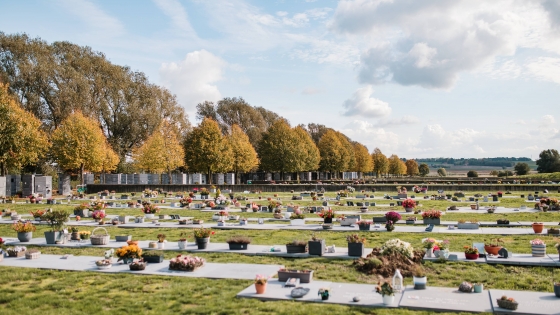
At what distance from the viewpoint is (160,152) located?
258ft

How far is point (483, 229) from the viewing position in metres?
27.2

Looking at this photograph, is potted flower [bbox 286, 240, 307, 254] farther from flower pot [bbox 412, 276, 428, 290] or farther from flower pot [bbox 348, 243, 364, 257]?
flower pot [bbox 412, 276, 428, 290]

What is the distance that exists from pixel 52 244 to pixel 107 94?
62775 millimetres

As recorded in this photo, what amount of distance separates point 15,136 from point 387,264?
53239 millimetres

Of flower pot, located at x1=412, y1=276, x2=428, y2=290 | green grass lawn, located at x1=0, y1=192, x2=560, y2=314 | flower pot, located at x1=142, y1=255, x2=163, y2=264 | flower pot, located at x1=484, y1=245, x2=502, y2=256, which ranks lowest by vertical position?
green grass lawn, located at x1=0, y1=192, x2=560, y2=314

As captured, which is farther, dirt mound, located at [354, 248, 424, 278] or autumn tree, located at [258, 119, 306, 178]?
autumn tree, located at [258, 119, 306, 178]

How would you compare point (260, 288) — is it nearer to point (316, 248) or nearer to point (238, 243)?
point (316, 248)

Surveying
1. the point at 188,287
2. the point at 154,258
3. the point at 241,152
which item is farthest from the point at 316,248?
the point at 241,152

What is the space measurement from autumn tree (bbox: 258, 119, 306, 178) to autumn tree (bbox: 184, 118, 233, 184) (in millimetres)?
15219

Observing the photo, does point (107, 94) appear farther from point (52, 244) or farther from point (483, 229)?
point (483, 229)

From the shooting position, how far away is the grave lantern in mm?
14033

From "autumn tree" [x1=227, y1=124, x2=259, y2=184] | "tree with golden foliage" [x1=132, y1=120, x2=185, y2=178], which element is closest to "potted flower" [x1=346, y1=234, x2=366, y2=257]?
"tree with golden foliage" [x1=132, y1=120, x2=185, y2=178]

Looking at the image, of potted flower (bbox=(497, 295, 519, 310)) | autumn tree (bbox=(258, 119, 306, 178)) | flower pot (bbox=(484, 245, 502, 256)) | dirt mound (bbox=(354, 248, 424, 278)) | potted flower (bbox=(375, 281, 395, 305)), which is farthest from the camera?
autumn tree (bbox=(258, 119, 306, 178))

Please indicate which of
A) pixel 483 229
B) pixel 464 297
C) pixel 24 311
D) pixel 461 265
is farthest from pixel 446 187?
pixel 24 311
